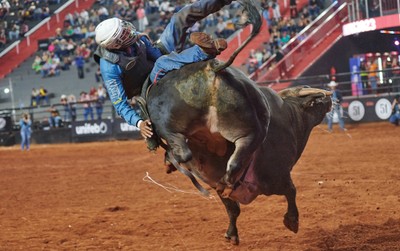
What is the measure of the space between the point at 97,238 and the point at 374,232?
9.61ft

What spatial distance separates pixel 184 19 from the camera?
5156 mm

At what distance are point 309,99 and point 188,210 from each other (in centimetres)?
316

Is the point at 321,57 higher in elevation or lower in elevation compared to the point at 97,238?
lower

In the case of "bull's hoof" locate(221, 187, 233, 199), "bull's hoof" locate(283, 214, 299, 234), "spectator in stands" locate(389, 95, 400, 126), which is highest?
"bull's hoof" locate(221, 187, 233, 199)

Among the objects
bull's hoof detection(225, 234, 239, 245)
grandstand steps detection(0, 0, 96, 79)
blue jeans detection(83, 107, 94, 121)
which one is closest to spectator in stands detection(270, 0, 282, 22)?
blue jeans detection(83, 107, 94, 121)

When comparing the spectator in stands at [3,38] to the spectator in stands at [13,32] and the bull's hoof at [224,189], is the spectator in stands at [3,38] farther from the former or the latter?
the bull's hoof at [224,189]

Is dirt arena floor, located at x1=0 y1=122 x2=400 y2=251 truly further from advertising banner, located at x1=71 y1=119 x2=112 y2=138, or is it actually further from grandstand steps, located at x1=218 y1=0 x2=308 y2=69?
advertising banner, located at x1=71 y1=119 x2=112 y2=138

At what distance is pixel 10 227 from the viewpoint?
7758 mm

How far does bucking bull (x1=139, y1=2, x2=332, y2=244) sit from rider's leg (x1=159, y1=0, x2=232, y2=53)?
25.5 inches

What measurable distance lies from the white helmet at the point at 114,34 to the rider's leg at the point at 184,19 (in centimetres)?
47

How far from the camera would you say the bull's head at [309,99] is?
219 inches

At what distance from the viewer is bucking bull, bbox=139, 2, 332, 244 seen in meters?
4.31

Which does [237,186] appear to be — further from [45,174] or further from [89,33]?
[89,33]

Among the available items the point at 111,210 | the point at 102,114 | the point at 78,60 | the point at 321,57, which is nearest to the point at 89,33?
the point at 78,60
